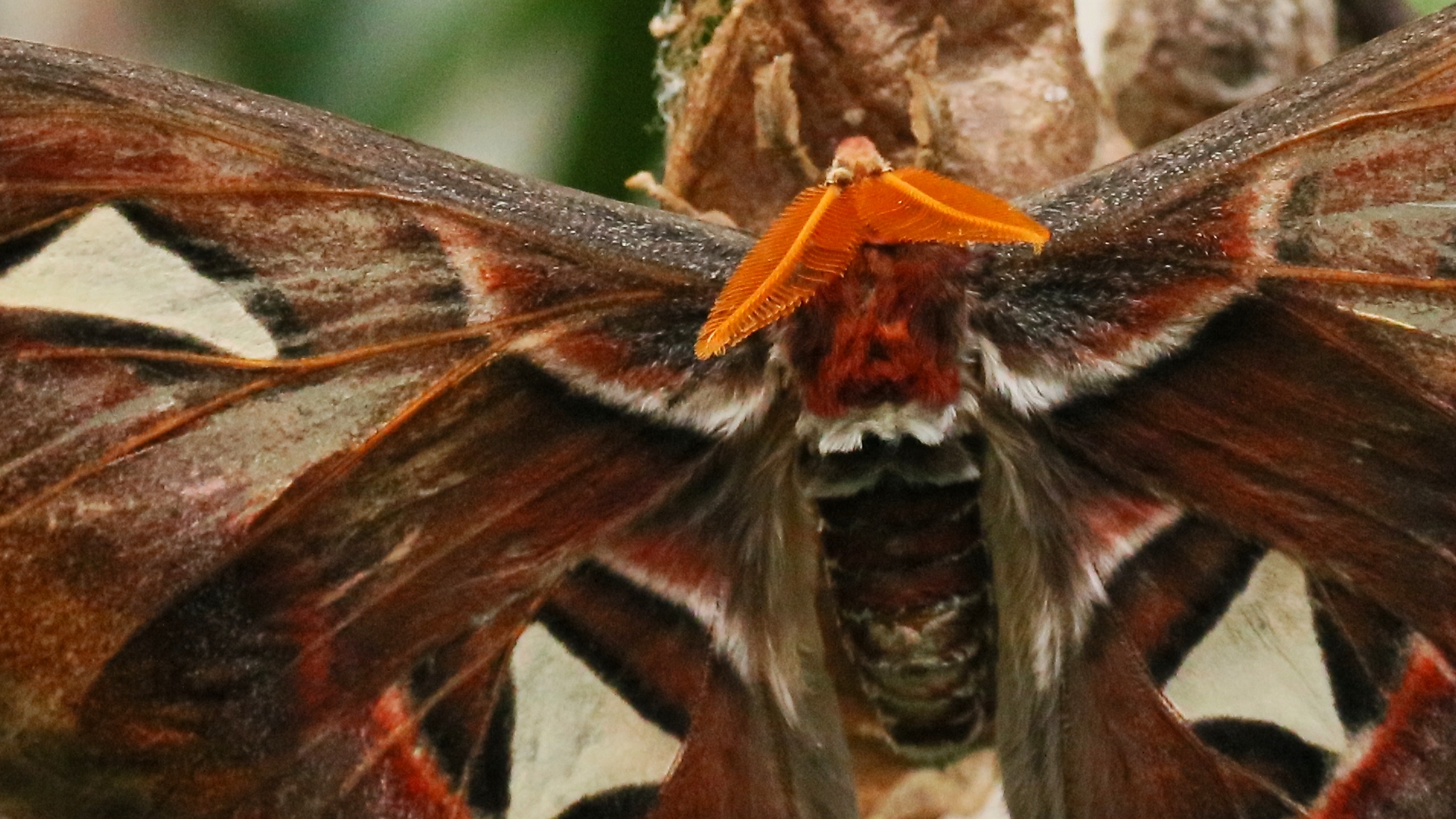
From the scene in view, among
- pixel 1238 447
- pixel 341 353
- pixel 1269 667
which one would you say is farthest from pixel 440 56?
pixel 1269 667

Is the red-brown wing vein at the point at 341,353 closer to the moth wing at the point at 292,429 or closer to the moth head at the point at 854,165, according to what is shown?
the moth wing at the point at 292,429

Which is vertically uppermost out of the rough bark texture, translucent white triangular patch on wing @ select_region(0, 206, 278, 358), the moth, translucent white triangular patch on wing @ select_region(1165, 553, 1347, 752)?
the rough bark texture

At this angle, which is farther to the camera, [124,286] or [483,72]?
[483,72]

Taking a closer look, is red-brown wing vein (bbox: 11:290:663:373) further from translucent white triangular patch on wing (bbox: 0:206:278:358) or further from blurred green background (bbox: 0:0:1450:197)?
blurred green background (bbox: 0:0:1450:197)

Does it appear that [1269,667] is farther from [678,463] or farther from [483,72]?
[483,72]

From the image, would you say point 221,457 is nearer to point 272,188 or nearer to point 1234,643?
point 272,188

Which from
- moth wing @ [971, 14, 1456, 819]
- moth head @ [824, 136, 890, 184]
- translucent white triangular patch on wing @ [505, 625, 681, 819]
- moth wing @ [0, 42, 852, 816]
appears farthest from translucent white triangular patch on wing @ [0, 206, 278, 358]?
moth wing @ [971, 14, 1456, 819]
